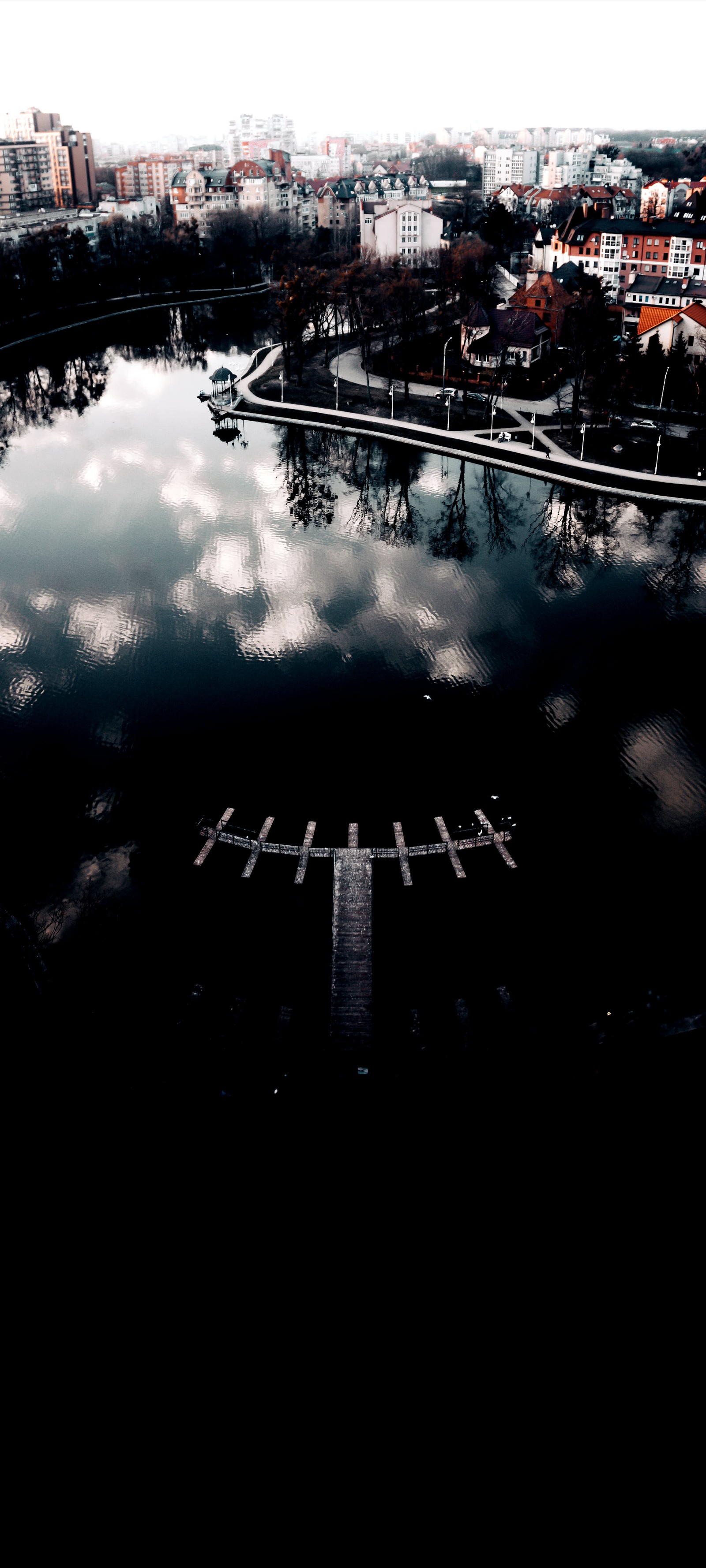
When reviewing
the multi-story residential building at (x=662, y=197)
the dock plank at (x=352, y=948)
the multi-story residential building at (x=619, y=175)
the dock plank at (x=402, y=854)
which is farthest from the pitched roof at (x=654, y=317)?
the multi-story residential building at (x=619, y=175)

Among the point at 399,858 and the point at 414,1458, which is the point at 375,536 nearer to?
the point at 399,858

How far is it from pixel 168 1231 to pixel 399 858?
9.10m

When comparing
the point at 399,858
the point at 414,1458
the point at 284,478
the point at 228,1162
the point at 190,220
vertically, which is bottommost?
the point at 414,1458

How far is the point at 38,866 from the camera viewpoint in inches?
758

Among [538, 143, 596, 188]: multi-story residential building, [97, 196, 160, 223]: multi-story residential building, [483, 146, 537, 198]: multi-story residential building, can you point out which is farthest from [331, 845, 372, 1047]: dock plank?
[483, 146, 537, 198]: multi-story residential building

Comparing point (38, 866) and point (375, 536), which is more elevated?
point (375, 536)

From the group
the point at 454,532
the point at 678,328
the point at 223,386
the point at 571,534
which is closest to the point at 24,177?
the point at 223,386

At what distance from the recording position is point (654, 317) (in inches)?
2099

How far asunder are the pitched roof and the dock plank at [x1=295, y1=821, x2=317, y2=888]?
4753cm

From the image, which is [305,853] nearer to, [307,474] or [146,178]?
[307,474]

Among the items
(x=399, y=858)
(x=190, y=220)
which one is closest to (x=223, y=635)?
(x=399, y=858)

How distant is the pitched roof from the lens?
171 feet

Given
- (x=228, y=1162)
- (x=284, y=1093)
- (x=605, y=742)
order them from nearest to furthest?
(x=228, y=1162) → (x=284, y=1093) → (x=605, y=742)

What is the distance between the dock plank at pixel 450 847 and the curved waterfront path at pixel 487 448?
2642cm
